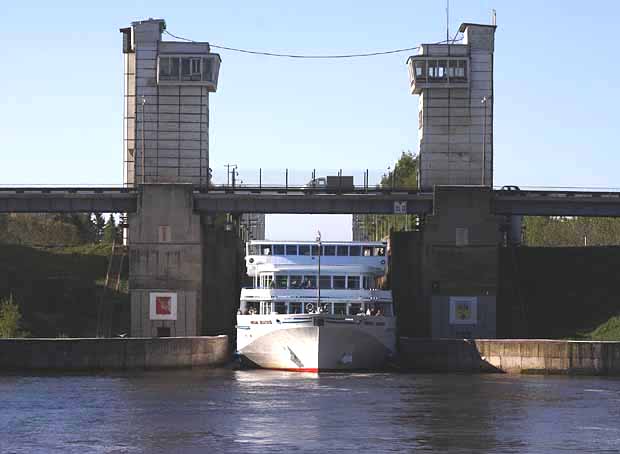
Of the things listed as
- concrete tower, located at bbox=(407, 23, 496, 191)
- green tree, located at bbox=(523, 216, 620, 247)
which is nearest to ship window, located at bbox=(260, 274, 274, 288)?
concrete tower, located at bbox=(407, 23, 496, 191)

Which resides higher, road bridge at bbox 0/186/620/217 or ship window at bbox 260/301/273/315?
road bridge at bbox 0/186/620/217

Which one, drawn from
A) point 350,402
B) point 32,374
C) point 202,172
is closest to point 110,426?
point 350,402

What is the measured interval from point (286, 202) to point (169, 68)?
14.0 m

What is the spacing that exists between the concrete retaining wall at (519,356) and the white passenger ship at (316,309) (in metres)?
2.85

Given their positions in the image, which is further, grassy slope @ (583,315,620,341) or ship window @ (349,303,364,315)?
grassy slope @ (583,315,620,341)

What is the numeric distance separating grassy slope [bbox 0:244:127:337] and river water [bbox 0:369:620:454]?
3266cm

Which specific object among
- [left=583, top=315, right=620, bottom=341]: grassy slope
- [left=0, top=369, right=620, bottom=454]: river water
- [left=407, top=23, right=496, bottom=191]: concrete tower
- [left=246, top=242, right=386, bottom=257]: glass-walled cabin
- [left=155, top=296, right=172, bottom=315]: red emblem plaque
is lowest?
[left=0, top=369, right=620, bottom=454]: river water

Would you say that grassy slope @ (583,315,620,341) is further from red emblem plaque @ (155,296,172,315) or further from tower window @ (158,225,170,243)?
tower window @ (158,225,170,243)

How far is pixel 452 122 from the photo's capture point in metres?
110

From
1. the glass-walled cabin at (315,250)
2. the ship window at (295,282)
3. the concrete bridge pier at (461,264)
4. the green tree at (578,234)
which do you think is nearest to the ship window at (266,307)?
the ship window at (295,282)

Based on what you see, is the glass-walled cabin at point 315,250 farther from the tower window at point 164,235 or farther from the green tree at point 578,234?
the green tree at point 578,234

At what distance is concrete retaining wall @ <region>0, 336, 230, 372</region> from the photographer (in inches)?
3420

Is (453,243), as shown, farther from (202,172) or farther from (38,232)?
(38,232)

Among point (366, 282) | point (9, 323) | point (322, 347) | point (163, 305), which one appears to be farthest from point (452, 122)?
point (9, 323)
